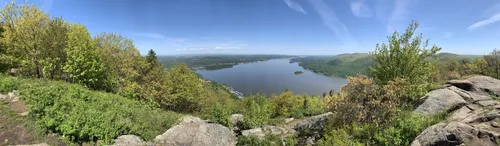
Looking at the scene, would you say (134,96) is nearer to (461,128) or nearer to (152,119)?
(152,119)

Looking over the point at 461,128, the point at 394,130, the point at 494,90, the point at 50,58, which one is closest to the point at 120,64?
the point at 50,58

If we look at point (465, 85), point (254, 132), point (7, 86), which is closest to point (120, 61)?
point (7, 86)

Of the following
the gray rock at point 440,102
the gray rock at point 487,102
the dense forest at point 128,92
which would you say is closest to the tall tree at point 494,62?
the dense forest at point 128,92

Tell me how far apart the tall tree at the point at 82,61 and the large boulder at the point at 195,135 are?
14633mm

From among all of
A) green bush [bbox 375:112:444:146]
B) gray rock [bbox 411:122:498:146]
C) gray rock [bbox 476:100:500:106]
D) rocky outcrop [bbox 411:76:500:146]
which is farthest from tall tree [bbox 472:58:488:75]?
gray rock [bbox 411:122:498:146]

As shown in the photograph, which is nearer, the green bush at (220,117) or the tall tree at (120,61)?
the green bush at (220,117)

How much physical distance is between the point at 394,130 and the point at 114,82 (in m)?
26.2

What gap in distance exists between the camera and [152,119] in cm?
1216

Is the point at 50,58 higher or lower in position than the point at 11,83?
higher

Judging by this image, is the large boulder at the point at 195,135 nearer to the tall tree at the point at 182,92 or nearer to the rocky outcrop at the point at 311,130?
the rocky outcrop at the point at 311,130

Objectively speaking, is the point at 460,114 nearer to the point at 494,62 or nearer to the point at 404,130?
the point at 404,130

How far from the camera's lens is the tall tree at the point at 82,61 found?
19.7m

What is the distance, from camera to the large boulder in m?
10.3

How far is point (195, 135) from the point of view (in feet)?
35.7
